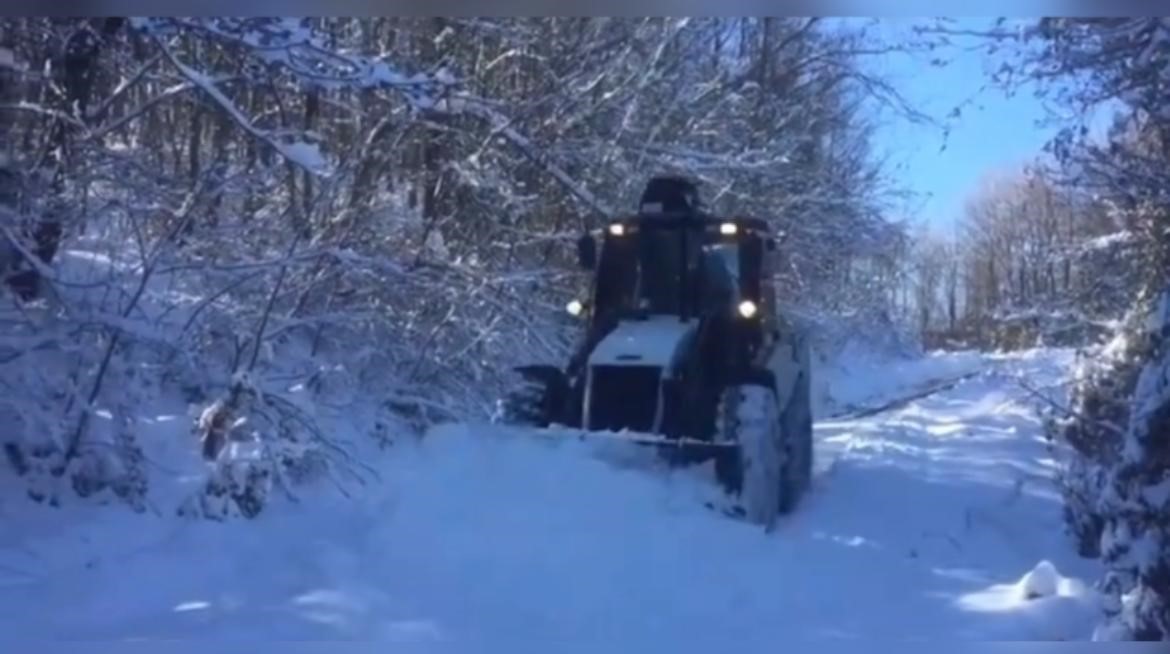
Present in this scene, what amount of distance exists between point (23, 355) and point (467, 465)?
3.93 ft

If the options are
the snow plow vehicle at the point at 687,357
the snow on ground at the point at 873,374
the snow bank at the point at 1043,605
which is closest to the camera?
the snow bank at the point at 1043,605

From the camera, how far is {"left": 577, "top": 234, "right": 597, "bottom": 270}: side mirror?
401 centimetres

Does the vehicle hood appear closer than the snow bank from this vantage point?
No

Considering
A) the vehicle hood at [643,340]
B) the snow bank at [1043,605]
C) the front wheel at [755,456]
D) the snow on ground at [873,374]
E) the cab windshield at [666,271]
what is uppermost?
the cab windshield at [666,271]

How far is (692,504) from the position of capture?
154 inches

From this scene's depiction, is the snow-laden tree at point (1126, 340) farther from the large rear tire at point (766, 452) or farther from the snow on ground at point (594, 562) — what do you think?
the large rear tire at point (766, 452)

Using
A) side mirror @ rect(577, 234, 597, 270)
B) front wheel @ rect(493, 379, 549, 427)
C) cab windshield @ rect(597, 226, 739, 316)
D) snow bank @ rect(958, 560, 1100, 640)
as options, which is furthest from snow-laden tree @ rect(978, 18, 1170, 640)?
front wheel @ rect(493, 379, 549, 427)

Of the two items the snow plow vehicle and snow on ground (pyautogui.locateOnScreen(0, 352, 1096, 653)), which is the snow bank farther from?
the snow plow vehicle

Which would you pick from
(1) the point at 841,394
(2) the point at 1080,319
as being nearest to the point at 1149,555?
(2) the point at 1080,319

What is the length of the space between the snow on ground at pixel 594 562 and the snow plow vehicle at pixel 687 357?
162mm

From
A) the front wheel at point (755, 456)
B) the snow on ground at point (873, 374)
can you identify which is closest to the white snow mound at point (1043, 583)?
the snow on ground at point (873, 374)

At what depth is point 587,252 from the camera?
158 inches

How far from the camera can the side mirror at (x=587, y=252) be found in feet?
13.1

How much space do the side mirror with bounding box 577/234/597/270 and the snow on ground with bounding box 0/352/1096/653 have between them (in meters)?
0.54
